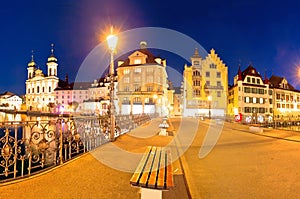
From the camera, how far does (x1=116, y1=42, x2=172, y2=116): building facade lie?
58.6 m

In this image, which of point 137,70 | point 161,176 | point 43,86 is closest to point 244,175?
point 161,176

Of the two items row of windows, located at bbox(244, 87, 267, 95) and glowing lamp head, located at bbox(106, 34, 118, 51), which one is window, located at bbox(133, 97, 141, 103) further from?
glowing lamp head, located at bbox(106, 34, 118, 51)

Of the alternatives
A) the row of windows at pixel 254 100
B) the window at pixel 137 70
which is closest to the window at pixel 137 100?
the window at pixel 137 70

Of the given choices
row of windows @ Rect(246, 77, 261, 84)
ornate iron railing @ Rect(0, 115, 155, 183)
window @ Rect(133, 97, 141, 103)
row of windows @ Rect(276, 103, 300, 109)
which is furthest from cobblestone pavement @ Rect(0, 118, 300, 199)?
row of windows @ Rect(276, 103, 300, 109)

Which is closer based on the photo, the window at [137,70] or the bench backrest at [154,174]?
the bench backrest at [154,174]

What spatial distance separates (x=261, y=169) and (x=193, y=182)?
99.1 inches

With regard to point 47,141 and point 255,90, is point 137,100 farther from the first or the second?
point 47,141

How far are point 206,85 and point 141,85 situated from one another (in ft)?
54.9

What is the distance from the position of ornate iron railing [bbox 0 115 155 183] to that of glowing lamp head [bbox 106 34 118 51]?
405 cm

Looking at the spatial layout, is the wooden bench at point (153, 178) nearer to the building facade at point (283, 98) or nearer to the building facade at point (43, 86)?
the building facade at point (283, 98)

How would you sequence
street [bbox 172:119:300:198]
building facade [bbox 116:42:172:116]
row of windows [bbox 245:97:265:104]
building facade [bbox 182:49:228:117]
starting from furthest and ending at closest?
building facade [bbox 182:49:228:117], building facade [bbox 116:42:172:116], row of windows [bbox 245:97:265:104], street [bbox 172:119:300:198]

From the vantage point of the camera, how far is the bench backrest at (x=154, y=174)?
3414 mm

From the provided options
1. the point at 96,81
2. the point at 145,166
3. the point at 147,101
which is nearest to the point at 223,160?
the point at 145,166

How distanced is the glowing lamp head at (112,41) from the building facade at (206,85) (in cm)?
4771
